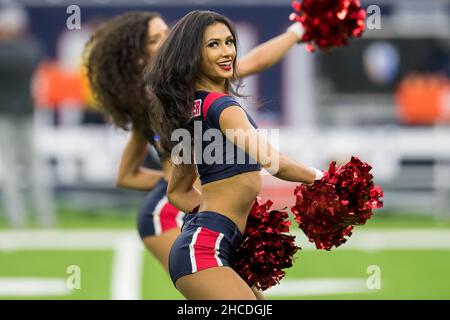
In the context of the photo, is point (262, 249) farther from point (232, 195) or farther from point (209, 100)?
point (209, 100)

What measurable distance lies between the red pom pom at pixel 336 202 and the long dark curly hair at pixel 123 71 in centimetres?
139

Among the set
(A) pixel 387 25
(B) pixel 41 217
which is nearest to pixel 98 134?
(B) pixel 41 217

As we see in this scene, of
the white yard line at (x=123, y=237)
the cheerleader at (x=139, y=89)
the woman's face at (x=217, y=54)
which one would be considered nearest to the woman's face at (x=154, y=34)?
the cheerleader at (x=139, y=89)

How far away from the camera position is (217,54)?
427 centimetres

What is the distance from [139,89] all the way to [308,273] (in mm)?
3266

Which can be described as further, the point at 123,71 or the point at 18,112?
the point at 18,112

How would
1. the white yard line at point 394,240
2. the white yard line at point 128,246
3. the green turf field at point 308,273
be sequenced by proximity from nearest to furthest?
the green turf field at point 308,273, the white yard line at point 128,246, the white yard line at point 394,240

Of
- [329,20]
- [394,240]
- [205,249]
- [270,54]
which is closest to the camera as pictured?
[205,249]

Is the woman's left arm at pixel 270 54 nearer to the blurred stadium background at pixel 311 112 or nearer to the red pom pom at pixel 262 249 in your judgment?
the red pom pom at pixel 262 249

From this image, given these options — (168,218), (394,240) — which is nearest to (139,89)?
(168,218)

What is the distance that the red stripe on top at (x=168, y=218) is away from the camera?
539 cm

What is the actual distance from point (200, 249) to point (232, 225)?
18 centimetres

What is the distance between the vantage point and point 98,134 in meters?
12.5

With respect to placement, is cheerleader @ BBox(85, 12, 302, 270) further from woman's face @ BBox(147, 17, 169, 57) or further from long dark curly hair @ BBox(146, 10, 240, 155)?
long dark curly hair @ BBox(146, 10, 240, 155)
